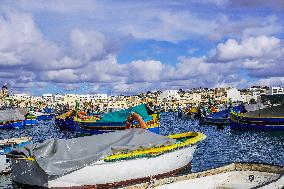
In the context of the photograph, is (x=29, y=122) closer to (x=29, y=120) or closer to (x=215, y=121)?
(x=29, y=120)

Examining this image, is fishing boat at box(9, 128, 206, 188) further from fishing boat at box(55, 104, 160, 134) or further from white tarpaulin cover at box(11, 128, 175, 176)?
fishing boat at box(55, 104, 160, 134)

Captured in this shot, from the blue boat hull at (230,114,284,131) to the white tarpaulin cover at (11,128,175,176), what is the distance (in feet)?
107

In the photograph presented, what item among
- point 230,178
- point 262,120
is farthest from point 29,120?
point 230,178

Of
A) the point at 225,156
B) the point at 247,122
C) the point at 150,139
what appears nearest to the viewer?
the point at 150,139

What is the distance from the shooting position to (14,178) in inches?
820

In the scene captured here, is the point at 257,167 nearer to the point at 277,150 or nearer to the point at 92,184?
the point at 92,184

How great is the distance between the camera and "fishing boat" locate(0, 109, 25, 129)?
7462cm

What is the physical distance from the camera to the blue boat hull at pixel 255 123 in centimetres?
5097

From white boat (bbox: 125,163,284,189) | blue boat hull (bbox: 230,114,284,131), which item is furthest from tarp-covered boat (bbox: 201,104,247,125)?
white boat (bbox: 125,163,284,189)

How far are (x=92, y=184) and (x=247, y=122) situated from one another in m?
38.4

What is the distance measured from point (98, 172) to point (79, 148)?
1.59 metres

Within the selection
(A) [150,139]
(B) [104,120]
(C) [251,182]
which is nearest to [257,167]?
(C) [251,182]

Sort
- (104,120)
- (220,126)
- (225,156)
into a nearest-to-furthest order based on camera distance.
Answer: (225,156) → (104,120) → (220,126)

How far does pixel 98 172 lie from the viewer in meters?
20.2
